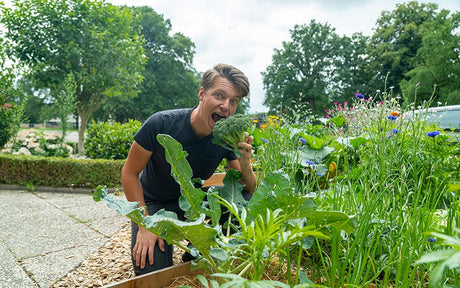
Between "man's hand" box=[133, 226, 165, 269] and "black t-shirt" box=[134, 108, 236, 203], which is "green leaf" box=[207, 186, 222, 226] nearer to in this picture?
"man's hand" box=[133, 226, 165, 269]

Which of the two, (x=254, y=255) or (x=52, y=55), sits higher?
(x=52, y=55)

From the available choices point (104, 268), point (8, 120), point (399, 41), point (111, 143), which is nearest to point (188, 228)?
point (104, 268)

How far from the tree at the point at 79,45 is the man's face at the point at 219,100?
962 centimetres

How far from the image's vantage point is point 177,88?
2438cm

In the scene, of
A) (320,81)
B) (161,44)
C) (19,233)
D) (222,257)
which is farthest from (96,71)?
(320,81)

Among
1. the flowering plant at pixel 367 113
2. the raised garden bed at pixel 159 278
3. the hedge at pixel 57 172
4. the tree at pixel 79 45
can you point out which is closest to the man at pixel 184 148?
the raised garden bed at pixel 159 278

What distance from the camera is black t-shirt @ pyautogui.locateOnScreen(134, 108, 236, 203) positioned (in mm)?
1933

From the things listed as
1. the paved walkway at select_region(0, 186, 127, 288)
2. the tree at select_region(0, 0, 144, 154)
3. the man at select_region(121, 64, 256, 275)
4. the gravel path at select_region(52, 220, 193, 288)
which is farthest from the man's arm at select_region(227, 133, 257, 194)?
the tree at select_region(0, 0, 144, 154)

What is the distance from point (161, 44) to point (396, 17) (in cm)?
2065

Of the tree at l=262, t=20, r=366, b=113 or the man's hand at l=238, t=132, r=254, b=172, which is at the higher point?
the tree at l=262, t=20, r=366, b=113

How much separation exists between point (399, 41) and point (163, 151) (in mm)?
27981

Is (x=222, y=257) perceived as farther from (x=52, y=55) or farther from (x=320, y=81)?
(x=320, y=81)

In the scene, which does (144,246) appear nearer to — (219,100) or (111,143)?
(219,100)

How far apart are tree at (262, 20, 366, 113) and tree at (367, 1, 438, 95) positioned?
365 cm
